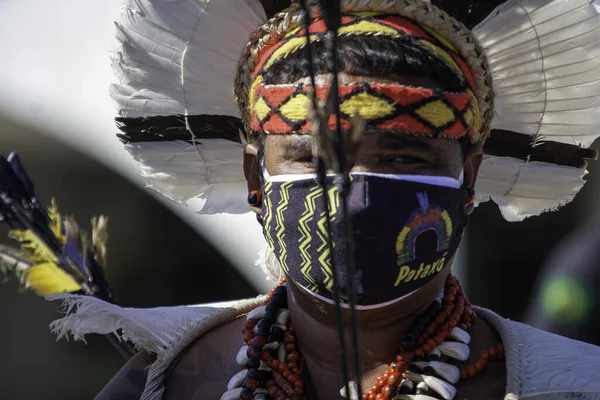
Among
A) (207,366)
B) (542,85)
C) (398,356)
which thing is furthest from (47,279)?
(542,85)

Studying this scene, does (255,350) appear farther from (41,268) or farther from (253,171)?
(41,268)

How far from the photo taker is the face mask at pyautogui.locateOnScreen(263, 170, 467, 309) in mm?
1980

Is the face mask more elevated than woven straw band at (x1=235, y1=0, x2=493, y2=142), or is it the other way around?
woven straw band at (x1=235, y1=0, x2=493, y2=142)

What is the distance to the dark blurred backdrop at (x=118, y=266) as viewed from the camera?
5199 millimetres

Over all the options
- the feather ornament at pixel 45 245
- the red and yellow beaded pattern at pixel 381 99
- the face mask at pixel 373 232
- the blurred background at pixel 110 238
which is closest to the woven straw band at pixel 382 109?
the red and yellow beaded pattern at pixel 381 99

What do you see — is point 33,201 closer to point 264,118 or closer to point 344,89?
point 264,118

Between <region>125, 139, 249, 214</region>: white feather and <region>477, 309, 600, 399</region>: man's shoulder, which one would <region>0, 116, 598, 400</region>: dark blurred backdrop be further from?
<region>477, 309, 600, 399</region>: man's shoulder

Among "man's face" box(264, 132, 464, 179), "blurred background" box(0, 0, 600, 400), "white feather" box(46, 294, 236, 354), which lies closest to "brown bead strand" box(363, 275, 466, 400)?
"man's face" box(264, 132, 464, 179)

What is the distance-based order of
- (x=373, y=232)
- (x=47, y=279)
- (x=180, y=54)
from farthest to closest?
(x=47, y=279) < (x=180, y=54) < (x=373, y=232)

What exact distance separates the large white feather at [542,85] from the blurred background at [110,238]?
232 cm

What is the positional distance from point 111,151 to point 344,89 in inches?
127

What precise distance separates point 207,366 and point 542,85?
1.27m

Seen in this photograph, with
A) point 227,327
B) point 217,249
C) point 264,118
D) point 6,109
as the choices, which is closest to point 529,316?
point 217,249

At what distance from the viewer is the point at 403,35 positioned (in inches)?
84.2
